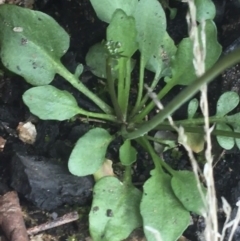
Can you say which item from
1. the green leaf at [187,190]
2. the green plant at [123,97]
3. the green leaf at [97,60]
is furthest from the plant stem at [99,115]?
the green leaf at [187,190]

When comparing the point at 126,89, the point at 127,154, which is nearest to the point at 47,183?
the point at 127,154

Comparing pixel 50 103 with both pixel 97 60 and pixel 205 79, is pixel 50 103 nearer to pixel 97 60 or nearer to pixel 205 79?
pixel 97 60

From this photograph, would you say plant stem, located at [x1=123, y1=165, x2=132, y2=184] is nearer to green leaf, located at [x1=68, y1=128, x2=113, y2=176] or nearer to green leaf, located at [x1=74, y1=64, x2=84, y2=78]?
green leaf, located at [x1=68, y1=128, x2=113, y2=176]

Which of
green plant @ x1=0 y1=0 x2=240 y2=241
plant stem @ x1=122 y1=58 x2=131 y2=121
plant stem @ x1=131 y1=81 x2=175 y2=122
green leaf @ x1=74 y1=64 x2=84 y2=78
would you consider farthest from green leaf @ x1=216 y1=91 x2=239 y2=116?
green leaf @ x1=74 y1=64 x2=84 y2=78

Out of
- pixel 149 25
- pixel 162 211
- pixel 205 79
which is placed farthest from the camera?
pixel 149 25

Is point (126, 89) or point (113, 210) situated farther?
point (126, 89)

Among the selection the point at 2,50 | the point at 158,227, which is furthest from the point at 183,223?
the point at 2,50
